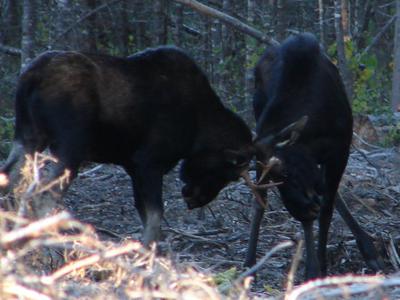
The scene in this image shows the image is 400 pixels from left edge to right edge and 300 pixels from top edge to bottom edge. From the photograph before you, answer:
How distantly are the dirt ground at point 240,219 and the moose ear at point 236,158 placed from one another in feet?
2.50

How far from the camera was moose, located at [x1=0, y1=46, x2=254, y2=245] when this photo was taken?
27.8ft

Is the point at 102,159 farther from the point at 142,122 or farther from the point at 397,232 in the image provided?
the point at 397,232

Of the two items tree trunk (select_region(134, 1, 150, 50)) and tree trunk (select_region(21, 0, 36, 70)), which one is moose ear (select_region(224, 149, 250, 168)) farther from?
tree trunk (select_region(134, 1, 150, 50))

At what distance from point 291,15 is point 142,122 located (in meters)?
12.7

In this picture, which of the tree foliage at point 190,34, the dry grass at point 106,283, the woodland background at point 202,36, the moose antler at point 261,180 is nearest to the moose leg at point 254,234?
the moose antler at point 261,180

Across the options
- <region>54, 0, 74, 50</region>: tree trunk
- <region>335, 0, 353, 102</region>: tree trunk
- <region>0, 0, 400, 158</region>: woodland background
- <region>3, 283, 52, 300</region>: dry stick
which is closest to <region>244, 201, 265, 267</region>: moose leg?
<region>0, 0, 400, 158</region>: woodland background

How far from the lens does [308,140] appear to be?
8.72 meters

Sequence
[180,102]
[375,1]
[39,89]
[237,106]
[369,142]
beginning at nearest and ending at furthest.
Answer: [39,89] < [180,102] < [369,142] < [237,106] < [375,1]

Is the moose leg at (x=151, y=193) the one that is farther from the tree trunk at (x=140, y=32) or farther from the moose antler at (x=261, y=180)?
the tree trunk at (x=140, y=32)

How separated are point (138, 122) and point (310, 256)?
1781 mm

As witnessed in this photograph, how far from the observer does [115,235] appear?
9.26m

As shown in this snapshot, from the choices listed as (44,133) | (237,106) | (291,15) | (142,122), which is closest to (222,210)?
(142,122)

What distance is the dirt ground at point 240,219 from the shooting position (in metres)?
9.23

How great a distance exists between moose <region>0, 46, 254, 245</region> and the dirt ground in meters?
0.51
